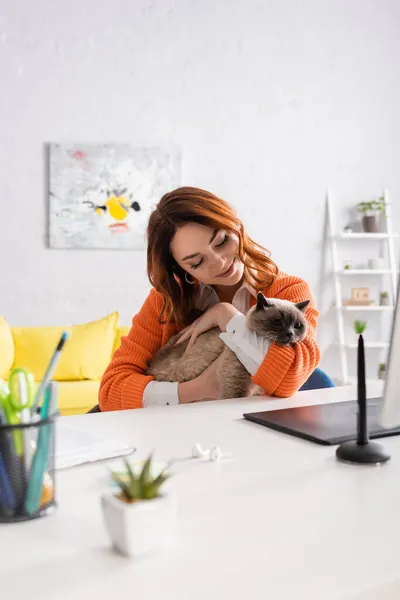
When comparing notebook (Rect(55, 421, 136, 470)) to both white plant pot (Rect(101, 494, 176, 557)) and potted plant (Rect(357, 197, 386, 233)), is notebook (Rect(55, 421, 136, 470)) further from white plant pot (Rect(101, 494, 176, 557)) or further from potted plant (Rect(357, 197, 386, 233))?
potted plant (Rect(357, 197, 386, 233))

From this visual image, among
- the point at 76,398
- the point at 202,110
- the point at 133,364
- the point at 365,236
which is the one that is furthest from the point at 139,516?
the point at 365,236

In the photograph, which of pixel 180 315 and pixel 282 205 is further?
pixel 282 205

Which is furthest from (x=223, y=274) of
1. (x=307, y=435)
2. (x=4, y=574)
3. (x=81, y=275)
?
(x=81, y=275)

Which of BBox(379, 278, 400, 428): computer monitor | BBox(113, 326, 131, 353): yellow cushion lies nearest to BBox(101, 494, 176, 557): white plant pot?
BBox(379, 278, 400, 428): computer monitor

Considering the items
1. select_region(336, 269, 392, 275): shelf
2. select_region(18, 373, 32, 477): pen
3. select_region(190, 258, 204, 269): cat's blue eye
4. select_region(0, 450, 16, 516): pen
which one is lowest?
select_region(0, 450, 16, 516): pen

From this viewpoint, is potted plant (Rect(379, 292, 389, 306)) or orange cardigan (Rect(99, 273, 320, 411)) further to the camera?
potted plant (Rect(379, 292, 389, 306))

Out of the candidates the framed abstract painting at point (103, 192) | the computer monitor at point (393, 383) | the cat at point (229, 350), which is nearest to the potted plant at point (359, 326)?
the framed abstract painting at point (103, 192)

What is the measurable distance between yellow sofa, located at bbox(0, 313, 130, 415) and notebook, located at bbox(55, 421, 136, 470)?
8.29 feet

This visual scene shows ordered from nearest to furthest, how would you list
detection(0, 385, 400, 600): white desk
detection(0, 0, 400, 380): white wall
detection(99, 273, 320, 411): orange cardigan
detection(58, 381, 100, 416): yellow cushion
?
detection(0, 385, 400, 600): white desk → detection(99, 273, 320, 411): orange cardigan → detection(58, 381, 100, 416): yellow cushion → detection(0, 0, 400, 380): white wall

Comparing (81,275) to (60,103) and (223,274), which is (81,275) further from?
(223,274)

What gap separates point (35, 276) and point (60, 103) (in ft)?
3.77

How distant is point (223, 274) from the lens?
176cm

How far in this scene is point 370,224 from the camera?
477 cm

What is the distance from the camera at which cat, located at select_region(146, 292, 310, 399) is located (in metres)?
1.57
